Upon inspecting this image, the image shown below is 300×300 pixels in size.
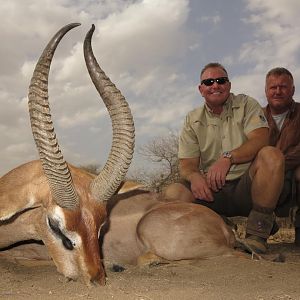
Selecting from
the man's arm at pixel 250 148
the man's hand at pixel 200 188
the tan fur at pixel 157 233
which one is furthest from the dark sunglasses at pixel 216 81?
the tan fur at pixel 157 233

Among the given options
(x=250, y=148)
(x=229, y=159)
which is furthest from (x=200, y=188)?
(x=250, y=148)

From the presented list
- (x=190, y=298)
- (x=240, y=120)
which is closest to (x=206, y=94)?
(x=240, y=120)

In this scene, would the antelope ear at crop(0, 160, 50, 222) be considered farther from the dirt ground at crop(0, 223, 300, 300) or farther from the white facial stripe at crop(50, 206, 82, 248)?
the dirt ground at crop(0, 223, 300, 300)

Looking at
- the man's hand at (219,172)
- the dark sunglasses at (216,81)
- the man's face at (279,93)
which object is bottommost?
the man's hand at (219,172)

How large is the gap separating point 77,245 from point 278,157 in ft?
10.5

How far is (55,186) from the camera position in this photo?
14.2 ft

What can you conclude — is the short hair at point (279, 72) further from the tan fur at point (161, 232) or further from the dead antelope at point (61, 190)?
the dead antelope at point (61, 190)

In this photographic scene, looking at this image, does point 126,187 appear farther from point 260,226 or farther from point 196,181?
point 260,226

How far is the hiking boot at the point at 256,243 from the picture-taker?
603cm

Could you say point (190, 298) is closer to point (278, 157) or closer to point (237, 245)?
point (237, 245)

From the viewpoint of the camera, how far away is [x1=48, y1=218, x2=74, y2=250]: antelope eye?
431 cm

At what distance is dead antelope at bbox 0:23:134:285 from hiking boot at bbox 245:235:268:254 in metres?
2.18

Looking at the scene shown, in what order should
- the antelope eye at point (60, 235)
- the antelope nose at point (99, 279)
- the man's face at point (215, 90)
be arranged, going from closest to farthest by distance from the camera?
1. the antelope nose at point (99, 279)
2. the antelope eye at point (60, 235)
3. the man's face at point (215, 90)

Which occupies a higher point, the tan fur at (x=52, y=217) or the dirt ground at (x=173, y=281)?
the tan fur at (x=52, y=217)
